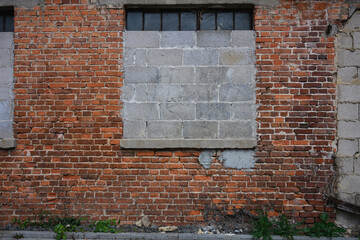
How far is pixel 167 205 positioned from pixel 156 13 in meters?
2.97

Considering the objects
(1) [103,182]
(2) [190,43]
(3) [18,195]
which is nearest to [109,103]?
(1) [103,182]

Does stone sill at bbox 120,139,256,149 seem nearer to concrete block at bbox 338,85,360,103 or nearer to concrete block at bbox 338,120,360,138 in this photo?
concrete block at bbox 338,120,360,138

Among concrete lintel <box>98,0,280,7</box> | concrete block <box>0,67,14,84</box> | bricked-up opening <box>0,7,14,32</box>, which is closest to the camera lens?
concrete lintel <box>98,0,280,7</box>

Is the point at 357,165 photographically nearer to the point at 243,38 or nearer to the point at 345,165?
the point at 345,165

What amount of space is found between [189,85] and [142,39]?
1.01 meters

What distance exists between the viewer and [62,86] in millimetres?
3887

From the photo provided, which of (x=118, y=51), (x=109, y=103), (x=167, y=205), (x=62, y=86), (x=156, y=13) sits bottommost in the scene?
(x=167, y=205)

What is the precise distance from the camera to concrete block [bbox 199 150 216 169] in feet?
12.6

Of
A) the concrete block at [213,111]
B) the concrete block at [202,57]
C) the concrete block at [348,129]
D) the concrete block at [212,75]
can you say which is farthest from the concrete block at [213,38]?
the concrete block at [348,129]

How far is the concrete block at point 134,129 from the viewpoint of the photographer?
388 cm

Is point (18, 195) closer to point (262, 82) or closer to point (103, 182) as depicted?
point (103, 182)

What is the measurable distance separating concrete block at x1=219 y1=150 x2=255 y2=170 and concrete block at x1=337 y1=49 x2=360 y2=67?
1930 millimetres

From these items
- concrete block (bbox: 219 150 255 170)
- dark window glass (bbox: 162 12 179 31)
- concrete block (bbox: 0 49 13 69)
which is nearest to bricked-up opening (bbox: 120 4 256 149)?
dark window glass (bbox: 162 12 179 31)

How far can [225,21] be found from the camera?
400 cm
